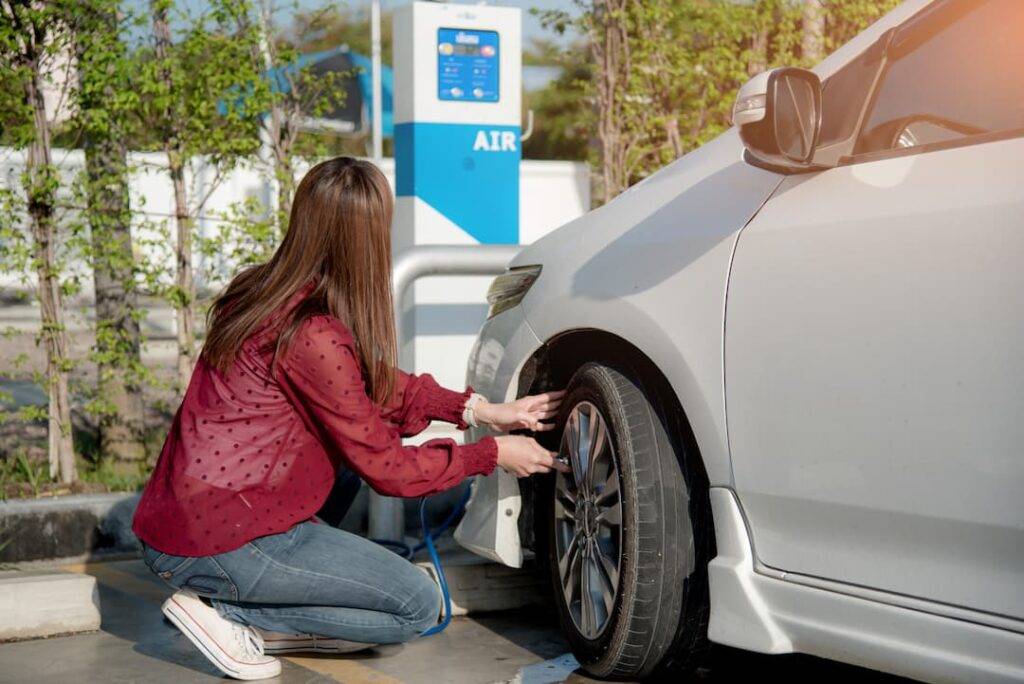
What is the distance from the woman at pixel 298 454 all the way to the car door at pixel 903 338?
0.86 m

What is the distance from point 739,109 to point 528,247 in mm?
1261

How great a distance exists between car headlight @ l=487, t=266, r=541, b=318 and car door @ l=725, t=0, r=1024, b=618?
37.0 inches

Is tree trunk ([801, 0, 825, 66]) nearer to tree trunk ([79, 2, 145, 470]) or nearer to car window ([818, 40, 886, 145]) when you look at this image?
tree trunk ([79, 2, 145, 470])

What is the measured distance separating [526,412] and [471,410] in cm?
19

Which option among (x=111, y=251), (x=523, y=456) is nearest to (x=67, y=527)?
(x=111, y=251)

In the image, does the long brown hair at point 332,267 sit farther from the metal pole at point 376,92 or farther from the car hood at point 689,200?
the metal pole at point 376,92

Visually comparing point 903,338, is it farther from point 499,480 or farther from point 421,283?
point 421,283

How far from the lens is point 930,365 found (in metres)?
2.73

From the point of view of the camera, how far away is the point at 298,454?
12.1 ft

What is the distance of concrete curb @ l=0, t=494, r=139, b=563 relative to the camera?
497cm

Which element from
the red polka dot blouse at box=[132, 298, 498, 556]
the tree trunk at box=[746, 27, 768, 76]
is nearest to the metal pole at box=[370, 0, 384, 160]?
the tree trunk at box=[746, 27, 768, 76]

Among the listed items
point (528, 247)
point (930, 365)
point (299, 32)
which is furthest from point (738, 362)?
point (299, 32)

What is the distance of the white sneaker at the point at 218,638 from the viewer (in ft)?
12.1

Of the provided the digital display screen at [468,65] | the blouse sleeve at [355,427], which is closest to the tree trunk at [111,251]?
the digital display screen at [468,65]
